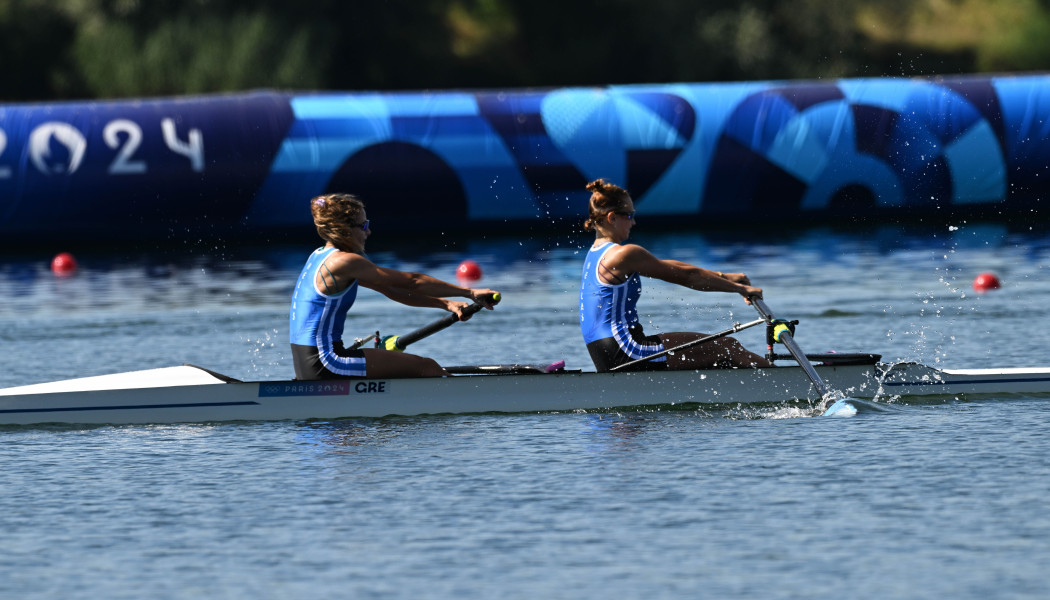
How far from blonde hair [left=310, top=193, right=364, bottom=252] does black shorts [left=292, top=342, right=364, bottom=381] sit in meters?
0.74

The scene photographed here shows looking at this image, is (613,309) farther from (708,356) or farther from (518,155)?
(518,155)

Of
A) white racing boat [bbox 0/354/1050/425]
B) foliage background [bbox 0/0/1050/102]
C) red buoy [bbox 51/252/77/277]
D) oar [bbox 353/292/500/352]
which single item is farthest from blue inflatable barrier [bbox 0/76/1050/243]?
white racing boat [bbox 0/354/1050/425]

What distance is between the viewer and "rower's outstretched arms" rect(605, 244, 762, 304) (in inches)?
440

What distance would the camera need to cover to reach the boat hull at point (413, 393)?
11289 millimetres

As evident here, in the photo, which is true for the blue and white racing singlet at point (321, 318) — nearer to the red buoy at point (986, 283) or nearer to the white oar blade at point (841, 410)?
the white oar blade at point (841, 410)

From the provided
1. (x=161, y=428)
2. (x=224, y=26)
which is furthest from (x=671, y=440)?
(x=224, y=26)

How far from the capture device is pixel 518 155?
27281 millimetres

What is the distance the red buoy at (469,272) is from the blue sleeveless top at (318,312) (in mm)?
11111

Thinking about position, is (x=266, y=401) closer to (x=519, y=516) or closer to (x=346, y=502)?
(x=346, y=502)

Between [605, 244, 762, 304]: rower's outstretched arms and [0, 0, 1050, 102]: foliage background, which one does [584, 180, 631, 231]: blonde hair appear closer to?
[605, 244, 762, 304]: rower's outstretched arms

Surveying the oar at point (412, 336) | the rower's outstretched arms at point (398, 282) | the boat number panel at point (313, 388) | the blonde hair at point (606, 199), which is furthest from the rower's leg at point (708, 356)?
the boat number panel at point (313, 388)

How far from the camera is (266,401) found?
37.2 feet

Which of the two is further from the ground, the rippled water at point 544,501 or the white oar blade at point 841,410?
the white oar blade at point 841,410

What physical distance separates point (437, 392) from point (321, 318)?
983mm
